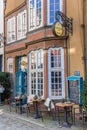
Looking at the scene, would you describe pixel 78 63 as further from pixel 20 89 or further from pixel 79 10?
pixel 20 89

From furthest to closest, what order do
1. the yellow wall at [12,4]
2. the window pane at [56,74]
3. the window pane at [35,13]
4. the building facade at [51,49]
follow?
the yellow wall at [12,4], the window pane at [35,13], the window pane at [56,74], the building facade at [51,49]

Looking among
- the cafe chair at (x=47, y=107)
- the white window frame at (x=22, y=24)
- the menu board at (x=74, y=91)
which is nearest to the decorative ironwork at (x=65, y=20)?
the menu board at (x=74, y=91)

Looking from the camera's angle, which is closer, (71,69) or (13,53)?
(71,69)

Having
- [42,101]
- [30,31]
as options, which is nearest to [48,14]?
[30,31]

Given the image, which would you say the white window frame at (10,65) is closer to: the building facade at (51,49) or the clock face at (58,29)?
the building facade at (51,49)

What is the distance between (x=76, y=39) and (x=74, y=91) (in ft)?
8.55

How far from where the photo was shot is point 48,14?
16.5 m

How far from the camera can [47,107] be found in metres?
15.3

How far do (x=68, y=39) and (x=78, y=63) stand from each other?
5.17 ft

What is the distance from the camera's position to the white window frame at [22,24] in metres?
20.6

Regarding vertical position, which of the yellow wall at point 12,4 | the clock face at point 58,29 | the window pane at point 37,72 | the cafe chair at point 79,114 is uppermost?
the yellow wall at point 12,4

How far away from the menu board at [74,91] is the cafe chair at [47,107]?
1.13 metres

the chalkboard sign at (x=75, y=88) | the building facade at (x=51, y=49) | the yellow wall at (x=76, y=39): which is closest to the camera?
the chalkboard sign at (x=75, y=88)

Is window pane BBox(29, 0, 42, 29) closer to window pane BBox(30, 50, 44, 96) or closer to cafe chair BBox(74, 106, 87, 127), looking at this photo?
window pane BBox(30, 50, 44, 96)
